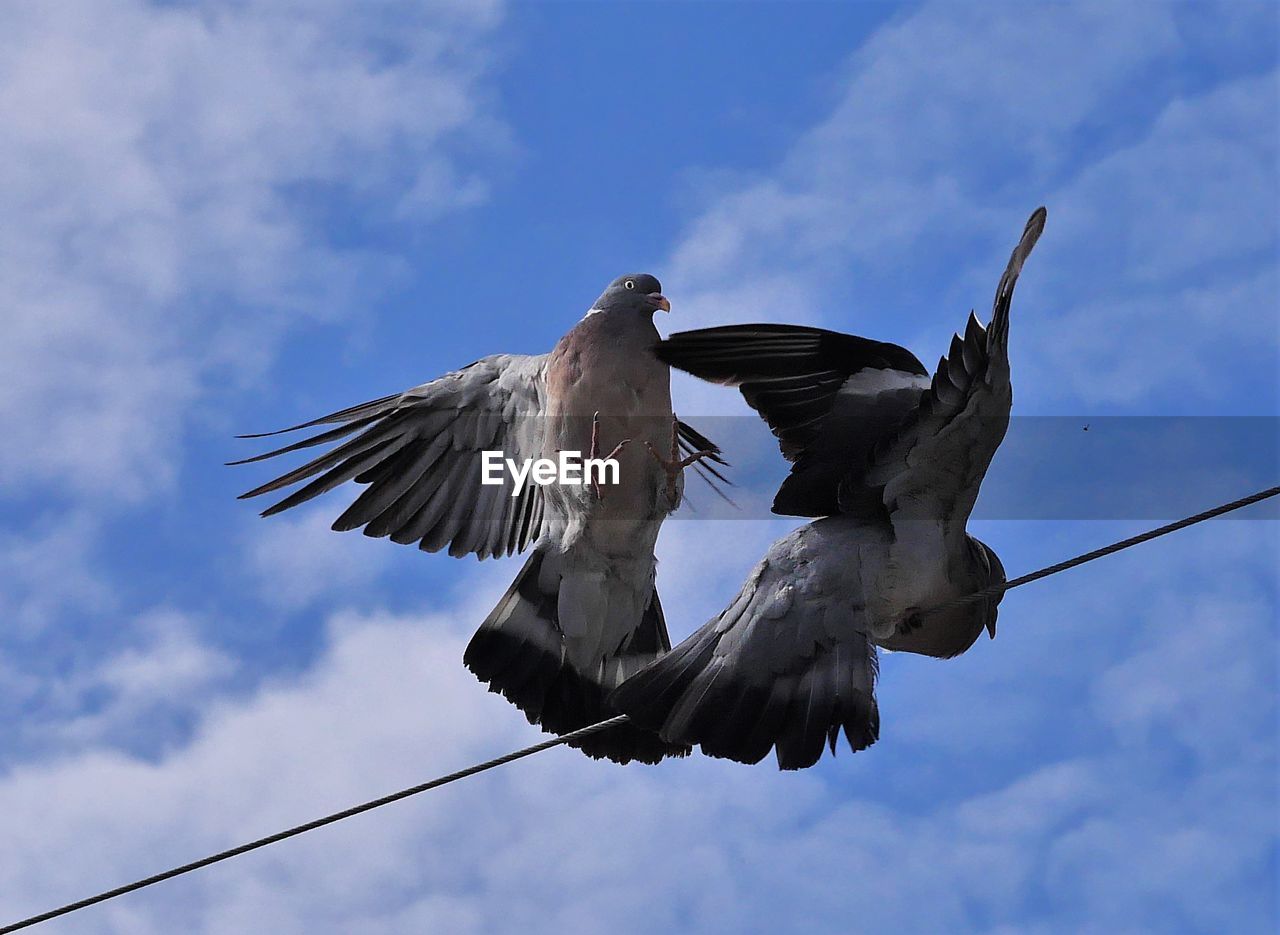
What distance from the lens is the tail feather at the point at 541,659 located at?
705 centimetres

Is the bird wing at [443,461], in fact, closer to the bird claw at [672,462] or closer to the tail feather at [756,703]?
the bird claw at [672,462]

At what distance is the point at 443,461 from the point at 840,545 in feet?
9.42

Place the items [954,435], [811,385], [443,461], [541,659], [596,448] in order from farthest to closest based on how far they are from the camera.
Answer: [443,461] < [541,659] < [596,448] < [811,385] < [954,435]

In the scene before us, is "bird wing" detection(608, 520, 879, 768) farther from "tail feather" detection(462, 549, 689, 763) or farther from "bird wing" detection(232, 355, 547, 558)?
"bird wing" detection(232, 355, 547, 558)

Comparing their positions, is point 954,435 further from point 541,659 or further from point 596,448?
point 541,659

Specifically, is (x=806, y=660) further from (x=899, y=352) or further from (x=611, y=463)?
(x=611, y=463)

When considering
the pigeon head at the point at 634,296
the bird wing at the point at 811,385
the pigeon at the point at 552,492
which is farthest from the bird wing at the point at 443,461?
the bird wing at the point at 811,385

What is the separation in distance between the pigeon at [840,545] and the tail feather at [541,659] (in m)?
1.61

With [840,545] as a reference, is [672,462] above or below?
above

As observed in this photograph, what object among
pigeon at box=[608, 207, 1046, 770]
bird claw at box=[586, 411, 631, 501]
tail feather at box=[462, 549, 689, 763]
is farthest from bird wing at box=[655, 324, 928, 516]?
tail feather at box=[462, 549, 689, 763]

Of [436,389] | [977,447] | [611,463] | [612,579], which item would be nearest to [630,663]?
[612,579]

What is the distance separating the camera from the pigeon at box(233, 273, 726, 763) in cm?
697

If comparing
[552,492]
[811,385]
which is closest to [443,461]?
[552,492]

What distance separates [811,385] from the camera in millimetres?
6098
